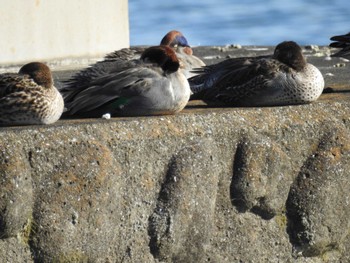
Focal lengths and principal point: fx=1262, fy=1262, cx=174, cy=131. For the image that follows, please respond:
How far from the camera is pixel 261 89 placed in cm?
690

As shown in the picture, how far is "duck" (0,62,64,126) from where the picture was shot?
593 centimetres

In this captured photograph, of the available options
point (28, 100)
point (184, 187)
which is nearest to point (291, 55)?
point (184, 187)

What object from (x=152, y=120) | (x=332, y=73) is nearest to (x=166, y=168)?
(x=152, y=120)

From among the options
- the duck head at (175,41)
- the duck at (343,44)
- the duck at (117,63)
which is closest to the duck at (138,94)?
the duck at (117,63)

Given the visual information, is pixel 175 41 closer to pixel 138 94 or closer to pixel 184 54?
pixel 184 54

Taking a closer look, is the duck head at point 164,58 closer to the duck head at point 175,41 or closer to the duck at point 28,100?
the duck at point 28,100

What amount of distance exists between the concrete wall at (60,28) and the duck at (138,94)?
3.08m

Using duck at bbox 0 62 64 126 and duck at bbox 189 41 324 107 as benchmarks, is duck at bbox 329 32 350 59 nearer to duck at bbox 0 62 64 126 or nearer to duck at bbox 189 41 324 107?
duck at bbox 189 41 324 107

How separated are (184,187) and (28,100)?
878mm

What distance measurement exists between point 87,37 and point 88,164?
195 inches

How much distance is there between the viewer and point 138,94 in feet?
21.1

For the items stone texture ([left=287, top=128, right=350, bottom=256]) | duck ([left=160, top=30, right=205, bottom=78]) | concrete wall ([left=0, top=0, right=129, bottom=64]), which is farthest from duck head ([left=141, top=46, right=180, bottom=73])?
concrete wall ([left=0, top=0, right=129, bottom=64])

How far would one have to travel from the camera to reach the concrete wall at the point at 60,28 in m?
9.60

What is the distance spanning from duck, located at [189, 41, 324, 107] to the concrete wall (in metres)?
2.78
